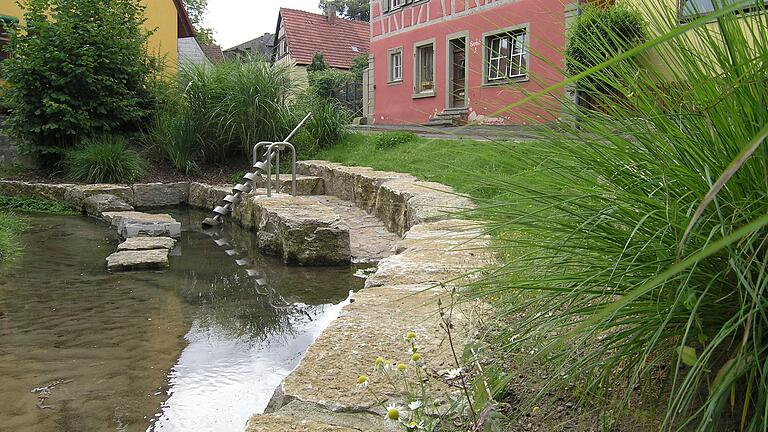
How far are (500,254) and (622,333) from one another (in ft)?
3.40

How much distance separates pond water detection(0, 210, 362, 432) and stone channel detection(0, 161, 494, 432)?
0.36m

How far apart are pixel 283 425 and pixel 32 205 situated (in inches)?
331

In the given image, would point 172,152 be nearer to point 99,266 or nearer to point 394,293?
point 99,266

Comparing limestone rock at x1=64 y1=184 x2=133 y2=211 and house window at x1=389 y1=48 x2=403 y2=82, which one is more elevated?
house window at x1=389 y1=48 x2=403 y2=82

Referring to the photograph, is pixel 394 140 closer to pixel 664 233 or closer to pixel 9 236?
pixel 9 236

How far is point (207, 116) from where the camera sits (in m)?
10.2

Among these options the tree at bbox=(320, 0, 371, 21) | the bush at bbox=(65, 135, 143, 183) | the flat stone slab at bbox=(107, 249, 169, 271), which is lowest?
the flat stone slab at bbox=(107, 249, 169, 271)

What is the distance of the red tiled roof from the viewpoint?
99.2 ft

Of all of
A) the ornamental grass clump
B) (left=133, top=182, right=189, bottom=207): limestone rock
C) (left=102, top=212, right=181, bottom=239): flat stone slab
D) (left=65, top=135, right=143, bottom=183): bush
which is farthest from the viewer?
(left=65, top=135, right=143, bottom=183): bush

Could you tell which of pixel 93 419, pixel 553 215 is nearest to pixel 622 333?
pixel 553 215

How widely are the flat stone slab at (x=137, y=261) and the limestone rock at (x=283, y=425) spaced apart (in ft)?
12.6

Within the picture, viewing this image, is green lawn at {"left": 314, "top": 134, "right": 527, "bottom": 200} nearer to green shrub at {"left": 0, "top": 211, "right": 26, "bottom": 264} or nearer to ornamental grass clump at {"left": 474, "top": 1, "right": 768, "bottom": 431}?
ornamental grass clump at {"left": 474, "top": 1, "right": 768, "bottom": 431}

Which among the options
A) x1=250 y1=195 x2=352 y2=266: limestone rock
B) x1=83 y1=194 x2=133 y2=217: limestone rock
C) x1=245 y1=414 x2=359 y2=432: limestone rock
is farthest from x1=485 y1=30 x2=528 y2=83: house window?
x1=83 y1=194 x2=133 y2=217: limestone rock

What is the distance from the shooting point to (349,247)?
524 centimetres
